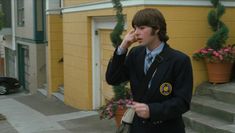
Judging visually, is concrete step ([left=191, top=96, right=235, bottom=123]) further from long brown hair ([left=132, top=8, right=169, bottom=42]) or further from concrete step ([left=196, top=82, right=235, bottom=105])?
long brown hair ([left=132, top=8, right=169, bottom=42])

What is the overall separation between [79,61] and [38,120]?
1945 mm

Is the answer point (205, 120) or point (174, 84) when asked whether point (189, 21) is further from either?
point (174, 84)

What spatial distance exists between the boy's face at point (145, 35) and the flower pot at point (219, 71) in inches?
196

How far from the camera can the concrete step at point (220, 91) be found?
7098 millimetres

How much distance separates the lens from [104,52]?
34.0 feet

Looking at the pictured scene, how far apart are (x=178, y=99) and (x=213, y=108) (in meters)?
4.24

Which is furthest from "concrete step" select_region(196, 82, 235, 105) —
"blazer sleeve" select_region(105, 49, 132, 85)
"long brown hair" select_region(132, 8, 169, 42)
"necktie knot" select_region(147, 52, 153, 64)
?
"long brown hair" select_region(132, 8, 169, 42)

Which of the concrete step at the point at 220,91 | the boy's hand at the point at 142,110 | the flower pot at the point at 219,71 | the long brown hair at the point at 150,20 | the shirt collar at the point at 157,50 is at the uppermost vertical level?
the long brown hair at the point at 150,20

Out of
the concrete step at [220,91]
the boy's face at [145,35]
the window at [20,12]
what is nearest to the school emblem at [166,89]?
the boy's face at [145,35]

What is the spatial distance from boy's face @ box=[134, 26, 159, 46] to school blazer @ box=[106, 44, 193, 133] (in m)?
0.12

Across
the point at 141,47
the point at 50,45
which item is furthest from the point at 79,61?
the point at 141,47

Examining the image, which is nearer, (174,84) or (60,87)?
(174,84)

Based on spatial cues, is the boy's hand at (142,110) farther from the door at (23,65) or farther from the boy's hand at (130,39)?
the door at (23,65)

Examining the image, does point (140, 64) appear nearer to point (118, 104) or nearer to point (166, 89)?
point (166, 89)
